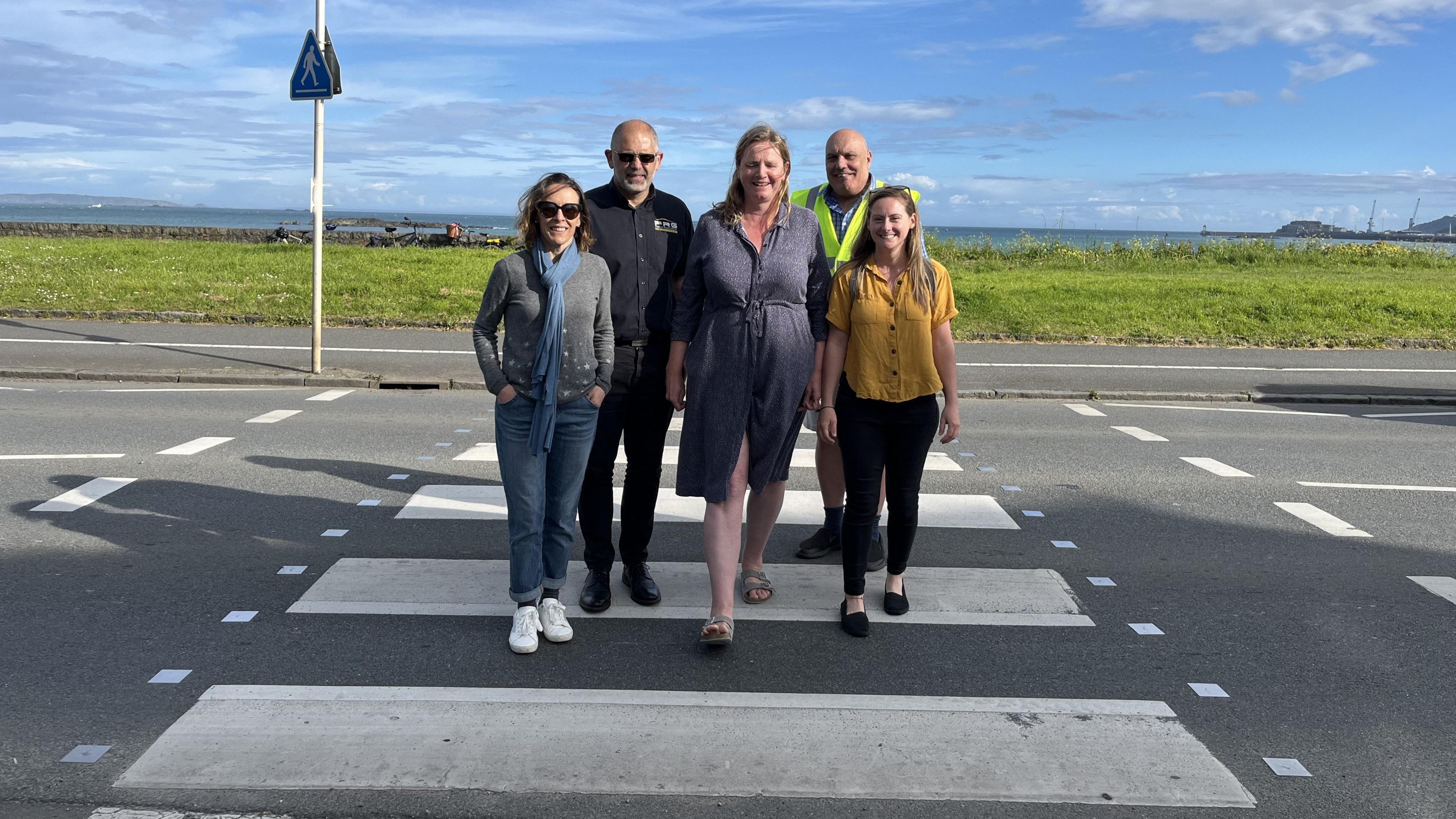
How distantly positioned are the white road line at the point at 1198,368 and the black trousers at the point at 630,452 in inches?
358

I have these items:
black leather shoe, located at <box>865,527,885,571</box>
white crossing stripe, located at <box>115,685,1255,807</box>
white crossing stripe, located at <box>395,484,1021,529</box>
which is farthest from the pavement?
white crossing stripe, located at <box>115,685,1255,807</box>

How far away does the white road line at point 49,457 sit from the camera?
26.0 feet

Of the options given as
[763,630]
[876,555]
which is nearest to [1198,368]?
[876,555]

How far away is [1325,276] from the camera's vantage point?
2583 cm

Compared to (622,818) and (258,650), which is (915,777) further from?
(258,650)

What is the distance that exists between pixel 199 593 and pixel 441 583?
3.58 ft

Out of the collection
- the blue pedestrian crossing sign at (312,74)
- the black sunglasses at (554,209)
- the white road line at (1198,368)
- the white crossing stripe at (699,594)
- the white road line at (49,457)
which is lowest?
the white road line at (49,457)

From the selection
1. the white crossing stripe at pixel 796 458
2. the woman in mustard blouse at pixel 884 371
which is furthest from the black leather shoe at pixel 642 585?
the white crossing stripe at pixel 796 458

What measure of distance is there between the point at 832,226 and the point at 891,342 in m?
1.00

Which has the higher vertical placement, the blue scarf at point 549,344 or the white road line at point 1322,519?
the blue scarf at point 549,344

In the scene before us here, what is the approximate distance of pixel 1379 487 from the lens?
8141mm

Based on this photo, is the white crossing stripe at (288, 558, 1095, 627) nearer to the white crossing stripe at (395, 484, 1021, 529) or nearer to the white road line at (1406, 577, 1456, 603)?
the white crossing stripe at (395, 484, 1021, 529)

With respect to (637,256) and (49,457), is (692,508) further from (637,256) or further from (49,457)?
(49,457)

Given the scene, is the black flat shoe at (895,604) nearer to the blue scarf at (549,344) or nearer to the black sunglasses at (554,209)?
the blue scarf at (549,344)
